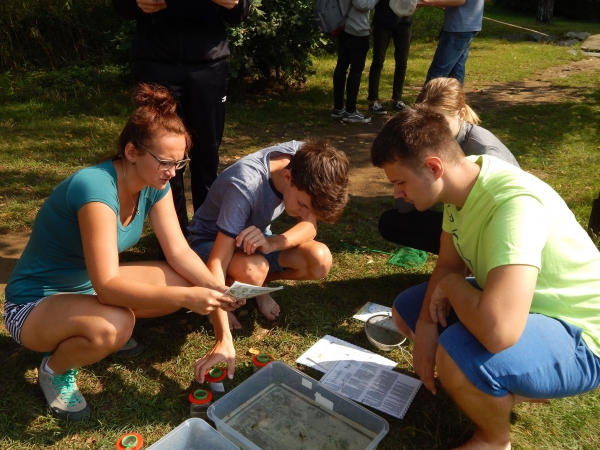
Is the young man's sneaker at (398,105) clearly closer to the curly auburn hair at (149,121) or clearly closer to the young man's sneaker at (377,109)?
the young man's sneaker at (377,109)

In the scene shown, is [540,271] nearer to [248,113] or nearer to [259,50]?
[248,113]

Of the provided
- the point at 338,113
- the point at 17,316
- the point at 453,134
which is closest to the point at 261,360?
the point at 17,316

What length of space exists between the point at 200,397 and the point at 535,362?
124cm

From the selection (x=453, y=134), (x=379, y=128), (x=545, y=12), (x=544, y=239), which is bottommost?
(x=379, y=128)

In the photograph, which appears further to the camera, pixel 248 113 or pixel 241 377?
pixel 248 113

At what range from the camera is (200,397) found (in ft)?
7.25

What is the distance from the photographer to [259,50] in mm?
7191

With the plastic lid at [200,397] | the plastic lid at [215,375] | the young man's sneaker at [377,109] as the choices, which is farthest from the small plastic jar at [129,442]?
the young man's sneaker at [377,109]

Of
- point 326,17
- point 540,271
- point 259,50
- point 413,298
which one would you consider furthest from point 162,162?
point 259,50

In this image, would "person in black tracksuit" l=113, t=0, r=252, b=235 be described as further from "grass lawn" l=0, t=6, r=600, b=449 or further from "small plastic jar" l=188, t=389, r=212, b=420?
"small plastic jar" l=188, t=389, r=212, b=420

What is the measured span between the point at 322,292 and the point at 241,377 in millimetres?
858

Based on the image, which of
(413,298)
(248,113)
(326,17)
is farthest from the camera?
(248,113)

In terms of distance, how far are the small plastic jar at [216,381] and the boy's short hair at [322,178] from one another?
0.78 m

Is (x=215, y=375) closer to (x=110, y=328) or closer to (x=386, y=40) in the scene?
(x=110, y=328)
